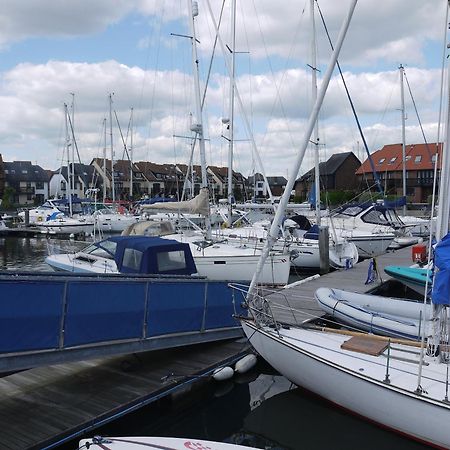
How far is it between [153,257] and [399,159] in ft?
236

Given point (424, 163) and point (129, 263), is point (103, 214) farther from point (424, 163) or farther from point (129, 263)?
point (424, 163)

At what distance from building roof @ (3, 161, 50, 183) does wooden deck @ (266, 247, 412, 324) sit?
95.7m

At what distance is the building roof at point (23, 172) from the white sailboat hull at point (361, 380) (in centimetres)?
10557

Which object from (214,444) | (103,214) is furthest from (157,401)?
(103,214)

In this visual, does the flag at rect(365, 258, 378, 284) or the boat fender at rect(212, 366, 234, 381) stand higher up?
the flag at rect(365, 258, 378, 284)

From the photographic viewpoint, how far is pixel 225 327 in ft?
38.7

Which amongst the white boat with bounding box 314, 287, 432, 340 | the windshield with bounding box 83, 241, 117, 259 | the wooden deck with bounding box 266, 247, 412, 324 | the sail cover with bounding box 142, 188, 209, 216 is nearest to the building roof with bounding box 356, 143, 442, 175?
the wooden deck with bounding box 266, 247, 412, 324

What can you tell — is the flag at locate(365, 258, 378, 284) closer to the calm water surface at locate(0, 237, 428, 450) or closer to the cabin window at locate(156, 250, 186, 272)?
the cabin window at locate(156, 250, 186, 272)

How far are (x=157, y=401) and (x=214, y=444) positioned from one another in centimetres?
334

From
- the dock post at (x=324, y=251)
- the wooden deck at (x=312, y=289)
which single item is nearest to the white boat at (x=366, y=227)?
the wooden deck at (x=312, y=289)

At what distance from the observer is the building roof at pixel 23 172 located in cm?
10568

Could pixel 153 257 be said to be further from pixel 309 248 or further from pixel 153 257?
pixel 309 248

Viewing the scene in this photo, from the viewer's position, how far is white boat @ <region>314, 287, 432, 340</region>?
11945 millimetres

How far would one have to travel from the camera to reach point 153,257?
13.7 m
